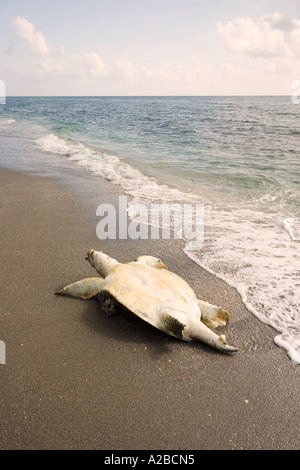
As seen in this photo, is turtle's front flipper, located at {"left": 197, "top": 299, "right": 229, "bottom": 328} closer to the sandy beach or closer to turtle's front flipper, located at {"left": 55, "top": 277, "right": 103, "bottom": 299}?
the sandy beach

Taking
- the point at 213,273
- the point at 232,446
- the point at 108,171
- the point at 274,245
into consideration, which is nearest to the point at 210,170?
the point at 108,171

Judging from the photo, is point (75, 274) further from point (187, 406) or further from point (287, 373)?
point (287, 373)

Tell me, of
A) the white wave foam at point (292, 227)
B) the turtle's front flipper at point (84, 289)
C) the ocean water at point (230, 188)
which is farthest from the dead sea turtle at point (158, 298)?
the white wave foam at point (292, 227)

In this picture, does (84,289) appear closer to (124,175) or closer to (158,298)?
(158,298)

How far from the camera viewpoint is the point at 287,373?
2939 mm

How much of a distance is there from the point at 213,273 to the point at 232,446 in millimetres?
2492

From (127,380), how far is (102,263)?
1.67 metres

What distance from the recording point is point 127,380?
2.80 metres

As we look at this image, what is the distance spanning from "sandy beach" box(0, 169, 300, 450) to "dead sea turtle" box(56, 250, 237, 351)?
14 centimetres

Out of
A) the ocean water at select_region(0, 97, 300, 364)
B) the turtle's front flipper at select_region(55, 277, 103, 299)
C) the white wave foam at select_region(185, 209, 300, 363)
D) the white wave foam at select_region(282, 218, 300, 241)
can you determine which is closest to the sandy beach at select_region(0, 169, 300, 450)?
the turtle's front flipper at select_region(55, 277, 103, 299)

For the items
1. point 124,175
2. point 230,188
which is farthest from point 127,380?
point 124,175

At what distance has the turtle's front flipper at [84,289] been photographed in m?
3.78

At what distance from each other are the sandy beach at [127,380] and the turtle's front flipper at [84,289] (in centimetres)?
10
